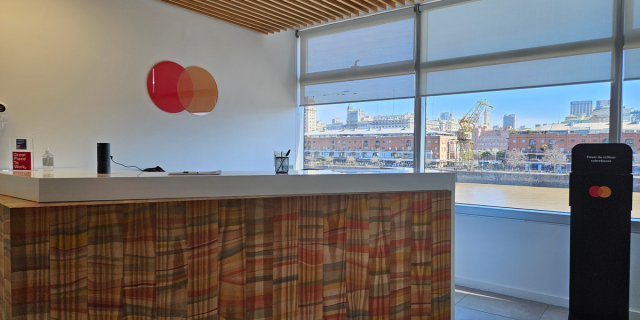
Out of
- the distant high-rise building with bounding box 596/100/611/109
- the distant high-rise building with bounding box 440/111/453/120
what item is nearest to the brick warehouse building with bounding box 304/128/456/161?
the distant high-rise building with bounding box 440/111/453/120

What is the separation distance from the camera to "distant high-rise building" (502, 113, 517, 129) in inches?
167

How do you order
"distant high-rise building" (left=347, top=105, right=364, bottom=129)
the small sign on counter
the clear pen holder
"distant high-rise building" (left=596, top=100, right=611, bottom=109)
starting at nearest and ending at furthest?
the clear pen holder, the small sign on counter, "distant high-rise building" (left=596, top=100, right=611, bottom=109), "distant high-rise building" (left=347, top=105, right=364, bottom=129)

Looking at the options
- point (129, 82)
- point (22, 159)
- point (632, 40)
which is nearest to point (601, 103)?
point (632, 40)

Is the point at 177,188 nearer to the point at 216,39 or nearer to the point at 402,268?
the point at 402,268

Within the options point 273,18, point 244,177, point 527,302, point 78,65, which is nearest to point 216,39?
point 273,18

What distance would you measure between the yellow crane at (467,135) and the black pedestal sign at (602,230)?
133cm

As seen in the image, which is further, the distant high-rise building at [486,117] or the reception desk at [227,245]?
the distant high-rise building at [486,117]

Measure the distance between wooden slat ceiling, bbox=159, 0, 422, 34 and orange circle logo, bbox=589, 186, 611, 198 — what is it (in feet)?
8.06

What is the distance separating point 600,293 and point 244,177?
297 cm

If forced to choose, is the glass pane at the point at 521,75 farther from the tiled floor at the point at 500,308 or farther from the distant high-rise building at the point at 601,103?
the tiled floor at the point at 500,308

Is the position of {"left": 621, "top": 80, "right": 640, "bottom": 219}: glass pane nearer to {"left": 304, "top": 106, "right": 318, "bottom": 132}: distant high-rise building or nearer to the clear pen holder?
the clear pen holder

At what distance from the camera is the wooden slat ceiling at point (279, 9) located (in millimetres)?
4211

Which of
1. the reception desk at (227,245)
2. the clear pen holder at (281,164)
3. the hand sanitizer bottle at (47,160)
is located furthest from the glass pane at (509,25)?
the hand sanitizer bottle at (47,160)

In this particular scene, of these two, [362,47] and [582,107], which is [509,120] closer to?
[582,107]
